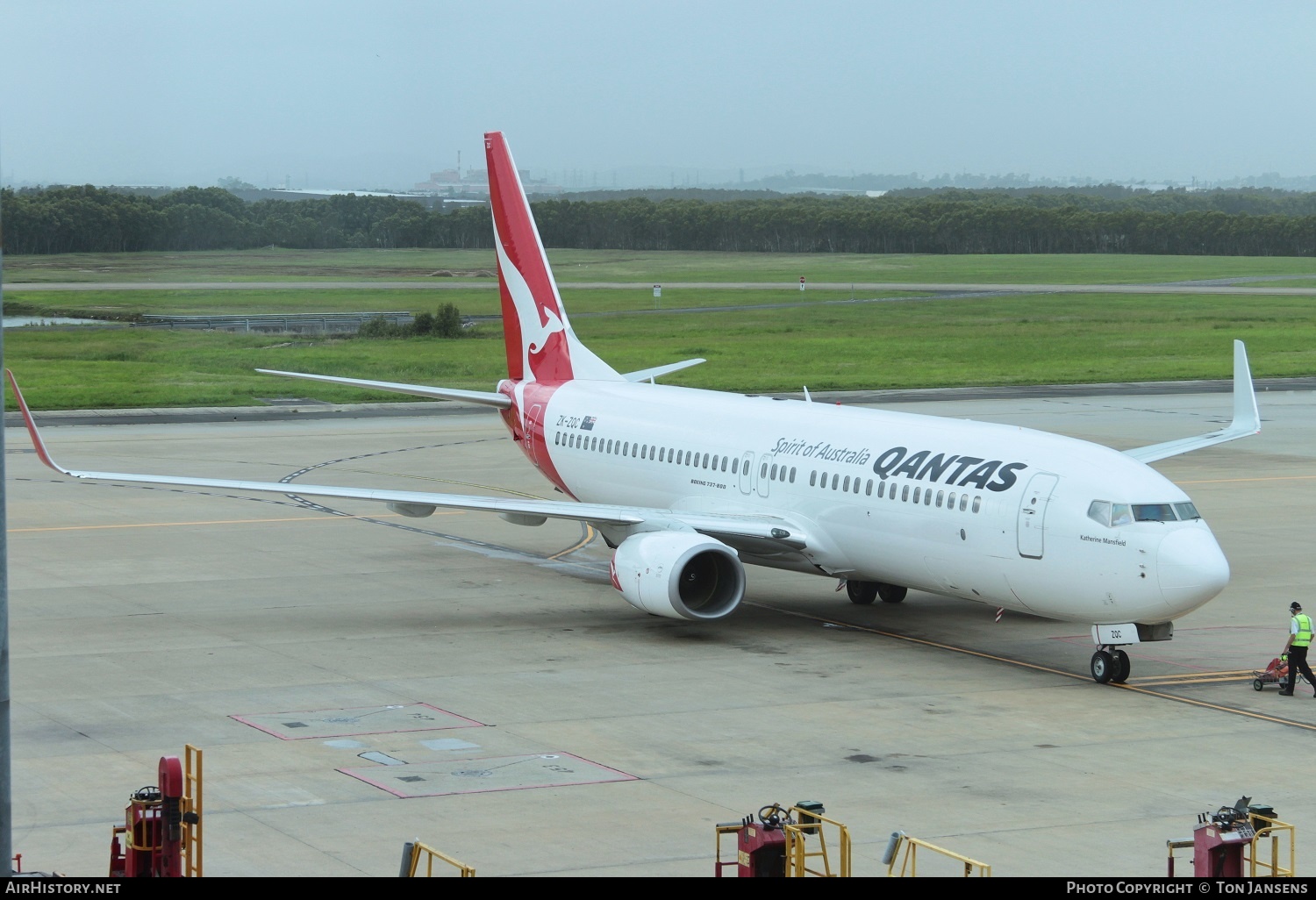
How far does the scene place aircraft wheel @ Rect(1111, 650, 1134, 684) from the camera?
82.7ft

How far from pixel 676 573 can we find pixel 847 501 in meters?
3.28

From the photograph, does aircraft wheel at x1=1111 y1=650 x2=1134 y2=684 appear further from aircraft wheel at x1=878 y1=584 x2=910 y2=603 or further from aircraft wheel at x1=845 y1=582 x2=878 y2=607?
aircraft wheel at x1=845 y1=582 x2=878 y2=607

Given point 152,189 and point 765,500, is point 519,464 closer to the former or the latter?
point 765,500

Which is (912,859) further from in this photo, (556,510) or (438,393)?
(438,393)

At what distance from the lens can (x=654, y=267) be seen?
551 ft

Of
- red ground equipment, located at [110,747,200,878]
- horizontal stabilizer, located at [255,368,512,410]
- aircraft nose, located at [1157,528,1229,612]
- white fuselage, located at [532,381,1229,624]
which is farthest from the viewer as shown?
horizontal stabilizer, located at [255,368,512,410]

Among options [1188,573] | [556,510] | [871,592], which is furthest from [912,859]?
[871,592]

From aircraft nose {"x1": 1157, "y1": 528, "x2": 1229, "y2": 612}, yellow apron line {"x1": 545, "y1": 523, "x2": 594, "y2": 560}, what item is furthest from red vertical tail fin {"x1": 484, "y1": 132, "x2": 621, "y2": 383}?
aircraft nose {"x1": 1157, "y1": 528, "x2": 1229, "y2": 612}

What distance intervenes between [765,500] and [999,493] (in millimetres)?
5722

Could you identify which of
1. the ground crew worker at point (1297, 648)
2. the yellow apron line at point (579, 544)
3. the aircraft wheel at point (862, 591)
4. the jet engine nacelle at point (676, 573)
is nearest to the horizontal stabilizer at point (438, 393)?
the yellow apron line at point (579, 544)

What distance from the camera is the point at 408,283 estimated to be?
136 m

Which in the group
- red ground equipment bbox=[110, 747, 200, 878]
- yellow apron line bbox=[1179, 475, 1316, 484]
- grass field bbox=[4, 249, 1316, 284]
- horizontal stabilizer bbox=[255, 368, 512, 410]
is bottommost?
yellow apron line bbox=[1179, 475, 1316, 484]

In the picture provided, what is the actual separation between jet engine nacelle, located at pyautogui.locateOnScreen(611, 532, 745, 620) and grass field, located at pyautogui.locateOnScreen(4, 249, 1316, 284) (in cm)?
8538
